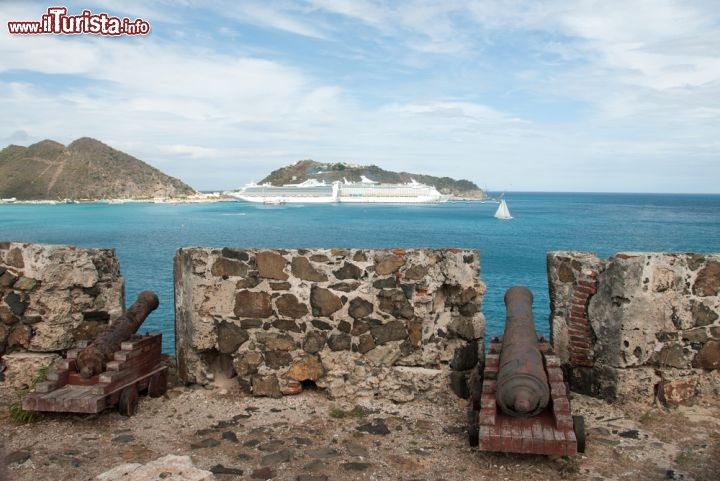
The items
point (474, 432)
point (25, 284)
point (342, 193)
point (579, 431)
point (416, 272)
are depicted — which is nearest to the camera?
point (579, 431)

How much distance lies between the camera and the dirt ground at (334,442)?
3.82 metres

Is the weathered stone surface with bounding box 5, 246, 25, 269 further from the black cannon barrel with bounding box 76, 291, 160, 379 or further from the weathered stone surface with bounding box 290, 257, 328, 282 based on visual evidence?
the weathered stone surface with bounding box 290, 257, 328, 282

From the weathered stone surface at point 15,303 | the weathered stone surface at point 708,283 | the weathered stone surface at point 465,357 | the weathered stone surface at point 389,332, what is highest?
the weathered stone surface at point 708,283

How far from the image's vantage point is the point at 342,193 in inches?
4818

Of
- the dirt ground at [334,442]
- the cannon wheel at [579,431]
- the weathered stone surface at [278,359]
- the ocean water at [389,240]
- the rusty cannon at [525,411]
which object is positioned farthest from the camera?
the ocean water at [389,240]

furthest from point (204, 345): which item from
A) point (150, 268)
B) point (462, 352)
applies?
point (150, 268)

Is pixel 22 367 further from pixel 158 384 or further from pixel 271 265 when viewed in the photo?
pixel 271 265

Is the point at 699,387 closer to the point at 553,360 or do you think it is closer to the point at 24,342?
the point at 553,360

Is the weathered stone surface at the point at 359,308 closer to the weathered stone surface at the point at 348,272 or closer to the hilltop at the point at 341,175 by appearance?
the weathered stone surface at the point at 348,272

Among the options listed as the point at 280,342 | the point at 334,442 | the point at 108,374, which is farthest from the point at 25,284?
the point at 334,442

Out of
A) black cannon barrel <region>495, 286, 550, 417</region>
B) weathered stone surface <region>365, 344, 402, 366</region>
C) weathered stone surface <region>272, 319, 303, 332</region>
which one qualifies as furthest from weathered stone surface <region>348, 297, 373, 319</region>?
black cannon barrel <region>495, 286, 550, 417</region>

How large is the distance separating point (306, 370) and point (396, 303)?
2.89ft

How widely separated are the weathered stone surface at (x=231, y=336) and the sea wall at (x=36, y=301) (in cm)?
119

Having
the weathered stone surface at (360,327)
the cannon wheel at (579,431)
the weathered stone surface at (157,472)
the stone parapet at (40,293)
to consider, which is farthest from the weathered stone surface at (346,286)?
the stone parapet at (40,293)
